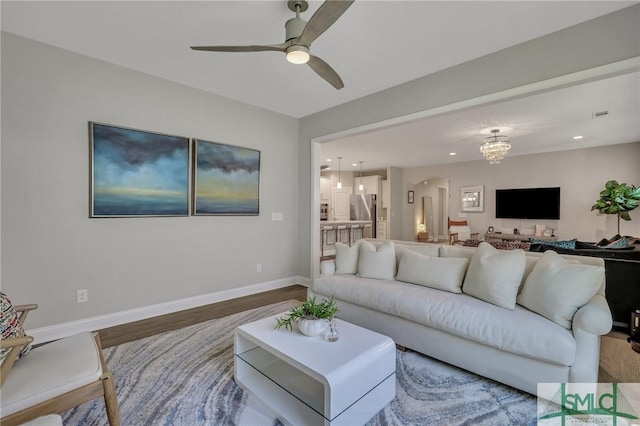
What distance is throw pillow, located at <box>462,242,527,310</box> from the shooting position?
2131 millimetres

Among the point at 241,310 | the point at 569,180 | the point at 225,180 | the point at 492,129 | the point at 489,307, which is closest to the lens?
the point at 489,307

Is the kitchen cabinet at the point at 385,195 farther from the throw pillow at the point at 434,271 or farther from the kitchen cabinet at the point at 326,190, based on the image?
the throw pillow at the point at 434,271

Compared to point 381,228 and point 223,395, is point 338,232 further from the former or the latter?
point 223,395

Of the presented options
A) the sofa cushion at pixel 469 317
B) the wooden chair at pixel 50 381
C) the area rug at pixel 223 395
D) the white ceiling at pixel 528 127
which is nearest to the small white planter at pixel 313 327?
the area rug at pixel 223 395

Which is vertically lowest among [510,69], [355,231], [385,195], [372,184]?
[355,231]

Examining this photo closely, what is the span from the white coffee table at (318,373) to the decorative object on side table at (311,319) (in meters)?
0.05

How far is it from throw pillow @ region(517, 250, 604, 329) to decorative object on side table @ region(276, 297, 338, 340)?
139 centimetres

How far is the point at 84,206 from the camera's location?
9.30ft

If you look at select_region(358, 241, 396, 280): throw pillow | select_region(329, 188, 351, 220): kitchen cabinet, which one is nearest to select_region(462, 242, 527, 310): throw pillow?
select_region(358, 241, 396, 280): throw pillow

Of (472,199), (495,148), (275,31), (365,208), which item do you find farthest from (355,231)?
(275,31)

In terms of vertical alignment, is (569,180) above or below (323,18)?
below

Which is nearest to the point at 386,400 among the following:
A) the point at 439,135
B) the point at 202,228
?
the point at 202,228

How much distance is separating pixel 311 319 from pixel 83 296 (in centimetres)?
247

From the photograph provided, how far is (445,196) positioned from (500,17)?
33.0 ft
